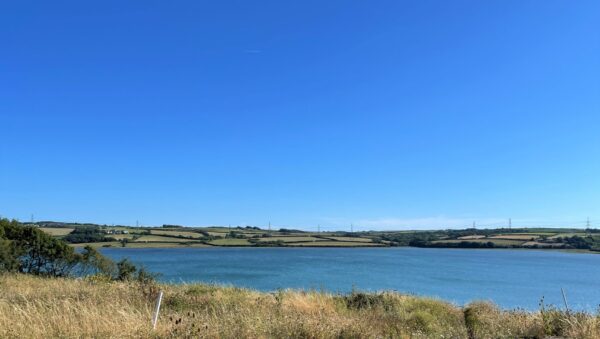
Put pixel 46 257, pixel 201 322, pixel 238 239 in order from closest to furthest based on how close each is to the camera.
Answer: pixel 201 322, pixel 46 257, pixel 238 239

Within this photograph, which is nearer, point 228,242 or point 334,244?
point 228,242

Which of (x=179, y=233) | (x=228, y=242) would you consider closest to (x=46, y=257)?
(x=228, y=242)

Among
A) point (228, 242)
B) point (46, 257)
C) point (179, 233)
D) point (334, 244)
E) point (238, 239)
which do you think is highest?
point (46, 257)

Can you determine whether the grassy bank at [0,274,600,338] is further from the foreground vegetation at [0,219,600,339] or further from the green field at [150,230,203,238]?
the green field at [150,230,203,238]

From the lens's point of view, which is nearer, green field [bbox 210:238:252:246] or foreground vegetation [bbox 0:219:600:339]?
foreground vegetation [bbox 0:219:600:339]

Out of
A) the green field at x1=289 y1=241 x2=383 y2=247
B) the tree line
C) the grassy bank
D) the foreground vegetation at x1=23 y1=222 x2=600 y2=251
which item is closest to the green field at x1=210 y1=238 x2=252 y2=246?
the foreground vegetation at x1=23 y1=222 x2=600 y2=251

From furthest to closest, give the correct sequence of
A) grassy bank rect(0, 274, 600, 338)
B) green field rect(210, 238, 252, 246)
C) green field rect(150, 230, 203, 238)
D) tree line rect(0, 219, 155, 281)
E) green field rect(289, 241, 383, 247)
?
green field rect(289, 241, 383, 247) < green field rect(150, 230, 203, 238) < green field rect(210, 238, 252, 246) < tree line rect(0, 219, 155, 281) < grassy bank rect(0, 274, 600, 338)

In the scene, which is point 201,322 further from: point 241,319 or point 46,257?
point 46,257

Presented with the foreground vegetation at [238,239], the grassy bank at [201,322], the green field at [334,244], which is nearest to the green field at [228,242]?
the foreground vegetation at [238,239]

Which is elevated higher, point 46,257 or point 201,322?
point 201,322

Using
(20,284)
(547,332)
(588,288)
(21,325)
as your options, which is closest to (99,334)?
(21,325)

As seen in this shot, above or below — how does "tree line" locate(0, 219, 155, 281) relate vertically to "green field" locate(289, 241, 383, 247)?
above

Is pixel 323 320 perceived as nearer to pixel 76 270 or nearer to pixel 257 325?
pixel 257 325

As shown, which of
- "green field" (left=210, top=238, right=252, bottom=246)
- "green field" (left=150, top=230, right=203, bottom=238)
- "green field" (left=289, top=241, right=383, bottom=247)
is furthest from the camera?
"green field" (left=289, top=241, right=383, bottom=247)
